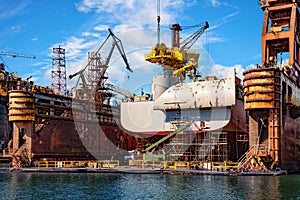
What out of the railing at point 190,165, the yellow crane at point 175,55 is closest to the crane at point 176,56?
the yellow crane at point 175,55

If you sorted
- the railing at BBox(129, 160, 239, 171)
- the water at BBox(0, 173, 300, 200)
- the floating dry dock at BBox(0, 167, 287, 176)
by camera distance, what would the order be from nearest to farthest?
the water at BBox(0, 173, 300, 200), the floating dry dock at BBox(0, 167, 287, 176), the railing at BBox(129, 160, 239, 171)

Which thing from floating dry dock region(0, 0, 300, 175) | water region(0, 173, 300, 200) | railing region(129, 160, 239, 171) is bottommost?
water region(0, 173, 300, 200)

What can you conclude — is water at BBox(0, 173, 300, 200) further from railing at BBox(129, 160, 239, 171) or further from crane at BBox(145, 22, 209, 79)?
crane at BBox(145, 22, 209, 79)

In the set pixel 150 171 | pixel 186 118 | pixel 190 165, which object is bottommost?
pixel 150 171

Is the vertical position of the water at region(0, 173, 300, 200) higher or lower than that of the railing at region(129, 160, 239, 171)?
lower

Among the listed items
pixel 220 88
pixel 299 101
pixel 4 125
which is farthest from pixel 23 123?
pixel 299 101

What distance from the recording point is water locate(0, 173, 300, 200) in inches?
1412

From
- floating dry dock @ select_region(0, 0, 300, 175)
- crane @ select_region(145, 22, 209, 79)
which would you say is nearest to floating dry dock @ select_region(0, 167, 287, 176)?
floating dry dock @ select_region(0, 0, 300, 175)

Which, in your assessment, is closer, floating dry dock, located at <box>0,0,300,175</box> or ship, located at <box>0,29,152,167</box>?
floating dry dock, located at <box>0,0,300,175</box>

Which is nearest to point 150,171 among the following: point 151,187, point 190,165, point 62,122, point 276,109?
point 190,165

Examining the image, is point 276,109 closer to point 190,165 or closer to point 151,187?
point 190,165

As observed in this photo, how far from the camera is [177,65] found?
8169cm

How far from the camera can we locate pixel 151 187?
41438 millimetres

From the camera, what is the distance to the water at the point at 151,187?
118ft
